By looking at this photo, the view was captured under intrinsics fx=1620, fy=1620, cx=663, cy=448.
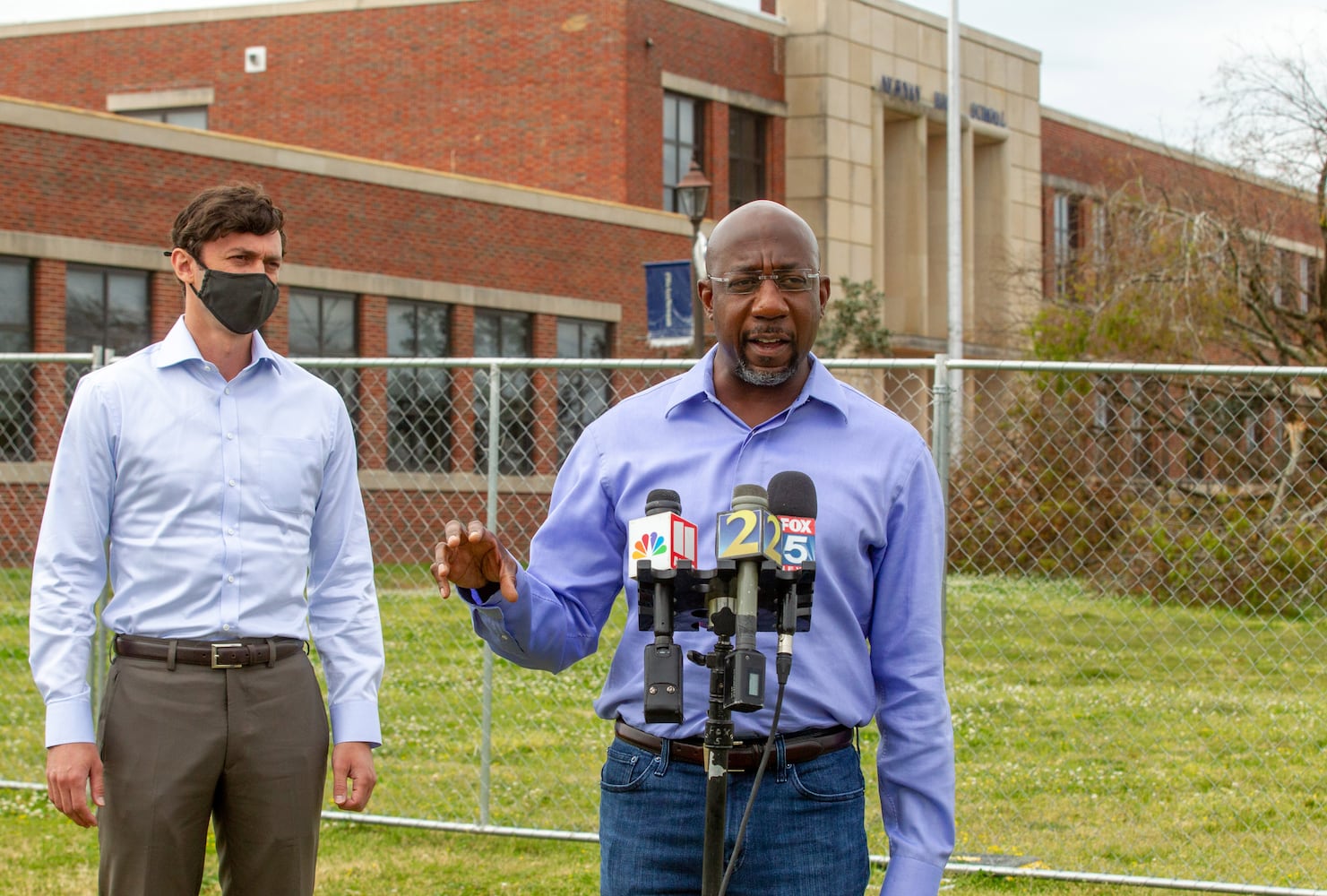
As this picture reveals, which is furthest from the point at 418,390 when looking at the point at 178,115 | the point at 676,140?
the point at 178,115

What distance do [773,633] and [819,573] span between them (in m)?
0.16

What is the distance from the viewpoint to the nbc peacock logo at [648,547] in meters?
2.57

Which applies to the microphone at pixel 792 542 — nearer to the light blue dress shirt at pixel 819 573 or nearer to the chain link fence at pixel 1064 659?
the light blue dress shirt at pixel 819 573

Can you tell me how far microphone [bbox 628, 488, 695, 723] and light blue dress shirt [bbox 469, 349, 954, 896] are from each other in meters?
0.26

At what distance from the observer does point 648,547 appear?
259 cm

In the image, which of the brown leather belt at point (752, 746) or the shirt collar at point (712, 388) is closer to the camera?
the brown leather belt at point (752, 746)

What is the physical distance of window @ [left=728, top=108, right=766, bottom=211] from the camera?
1344 inches

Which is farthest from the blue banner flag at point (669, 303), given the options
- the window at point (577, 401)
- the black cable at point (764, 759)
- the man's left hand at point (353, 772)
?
the black cable at point (764, 759)

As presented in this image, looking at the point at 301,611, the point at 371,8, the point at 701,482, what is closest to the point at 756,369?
the point at 701,482

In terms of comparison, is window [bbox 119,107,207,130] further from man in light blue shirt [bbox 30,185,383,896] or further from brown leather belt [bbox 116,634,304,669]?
brown leather belt [bbox 116,634,304,669]

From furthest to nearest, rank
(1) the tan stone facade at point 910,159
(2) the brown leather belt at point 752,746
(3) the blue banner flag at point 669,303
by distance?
(1) the tan stone facade at point 910,159, (3) the blue banner flag at point 669,303, (2) the brown leather belt at point 752,746

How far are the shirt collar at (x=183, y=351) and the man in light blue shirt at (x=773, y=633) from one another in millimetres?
1406

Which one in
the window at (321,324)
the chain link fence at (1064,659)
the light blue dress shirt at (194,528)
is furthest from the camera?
the window at (321,324)

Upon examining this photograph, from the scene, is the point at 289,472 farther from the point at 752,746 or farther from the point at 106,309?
the point at 106,309
